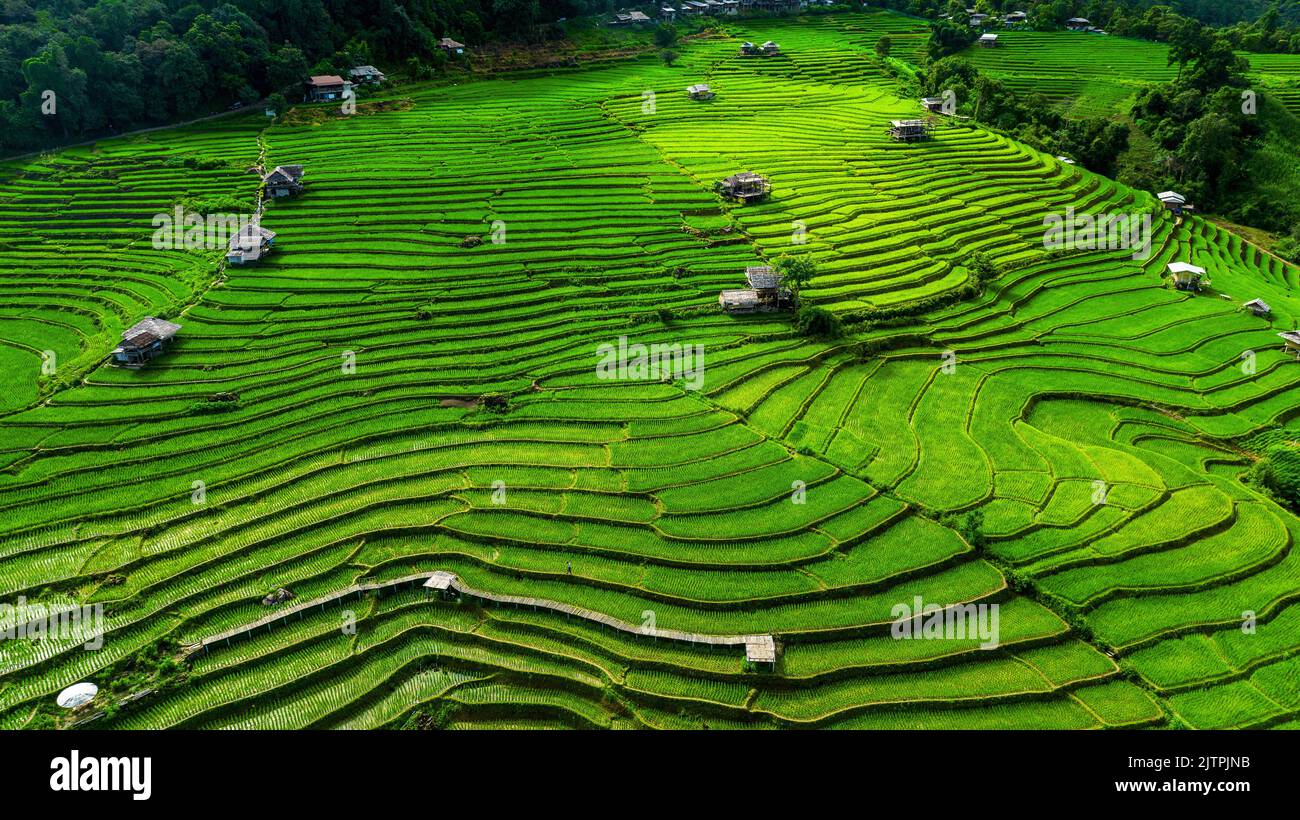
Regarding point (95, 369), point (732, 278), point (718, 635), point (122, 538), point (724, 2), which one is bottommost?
point (718, 635)

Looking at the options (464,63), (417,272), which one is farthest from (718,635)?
(464,63)

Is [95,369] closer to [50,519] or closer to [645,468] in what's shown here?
[50,519]

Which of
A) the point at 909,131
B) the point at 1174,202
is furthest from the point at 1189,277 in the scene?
the point at 909,131

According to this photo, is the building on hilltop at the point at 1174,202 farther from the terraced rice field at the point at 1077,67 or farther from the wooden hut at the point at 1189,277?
the terraced rice field at the point at 1077,67

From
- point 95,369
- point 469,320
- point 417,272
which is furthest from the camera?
point 417,272

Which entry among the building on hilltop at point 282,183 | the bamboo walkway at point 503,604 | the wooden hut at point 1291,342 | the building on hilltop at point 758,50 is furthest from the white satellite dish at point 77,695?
the building on hilltop at point 758,50

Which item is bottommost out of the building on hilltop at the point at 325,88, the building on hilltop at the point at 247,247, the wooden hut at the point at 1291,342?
the wooden hut at the point at 1291,342
